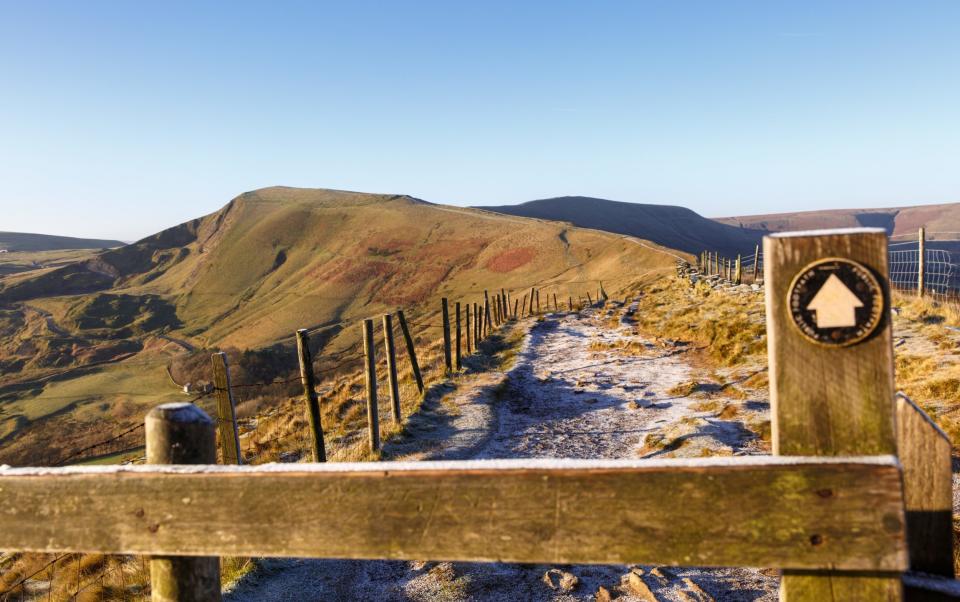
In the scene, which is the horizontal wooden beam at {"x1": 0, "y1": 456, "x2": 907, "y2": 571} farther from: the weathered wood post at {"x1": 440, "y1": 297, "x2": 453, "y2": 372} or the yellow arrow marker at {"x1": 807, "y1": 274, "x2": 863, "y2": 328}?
the weathered wood post at {"x1": 440, "y1": 297, "x2": 453, "y2": 372}

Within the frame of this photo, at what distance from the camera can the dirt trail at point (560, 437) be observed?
4812 millimetres

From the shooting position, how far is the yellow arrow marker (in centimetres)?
147

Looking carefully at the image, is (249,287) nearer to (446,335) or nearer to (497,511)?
(446,335)

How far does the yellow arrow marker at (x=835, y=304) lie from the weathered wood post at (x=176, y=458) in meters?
1.86

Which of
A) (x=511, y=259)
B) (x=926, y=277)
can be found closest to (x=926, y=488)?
(x=926, y=277)

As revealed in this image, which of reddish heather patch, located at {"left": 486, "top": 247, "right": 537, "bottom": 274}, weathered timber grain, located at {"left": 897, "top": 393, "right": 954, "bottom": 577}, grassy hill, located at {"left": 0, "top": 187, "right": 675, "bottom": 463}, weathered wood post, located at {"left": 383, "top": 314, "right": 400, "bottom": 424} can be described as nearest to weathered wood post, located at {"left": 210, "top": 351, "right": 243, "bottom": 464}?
weathered wood post, located at {"left": 383, "top": 314, "right": 400, "bottom": 424}

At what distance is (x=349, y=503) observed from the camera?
165 cm

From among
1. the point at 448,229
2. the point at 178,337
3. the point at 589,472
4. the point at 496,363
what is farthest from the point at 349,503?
the point at 448,229

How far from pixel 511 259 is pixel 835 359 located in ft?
227

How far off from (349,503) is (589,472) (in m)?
0.68

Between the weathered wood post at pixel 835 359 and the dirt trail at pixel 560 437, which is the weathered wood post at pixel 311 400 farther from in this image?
the weathered wood post at pixel 835 359

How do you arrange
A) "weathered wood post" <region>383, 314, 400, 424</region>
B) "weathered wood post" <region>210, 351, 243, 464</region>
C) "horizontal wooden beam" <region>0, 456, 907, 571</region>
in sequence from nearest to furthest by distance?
"horizontal wooden beam" <region>0, 456, 907, 571</region> → "weathered wood post" <region>210, 351, 243, 464</region> → "weathered wood post" <region>383, 314, 400, 424</region>

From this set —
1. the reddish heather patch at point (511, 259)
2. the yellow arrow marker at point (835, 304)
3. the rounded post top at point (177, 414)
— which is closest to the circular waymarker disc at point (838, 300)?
the yellow arrow marker at point (835, 304)

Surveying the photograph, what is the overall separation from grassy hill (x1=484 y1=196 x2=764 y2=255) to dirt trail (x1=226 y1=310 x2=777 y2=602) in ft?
423
